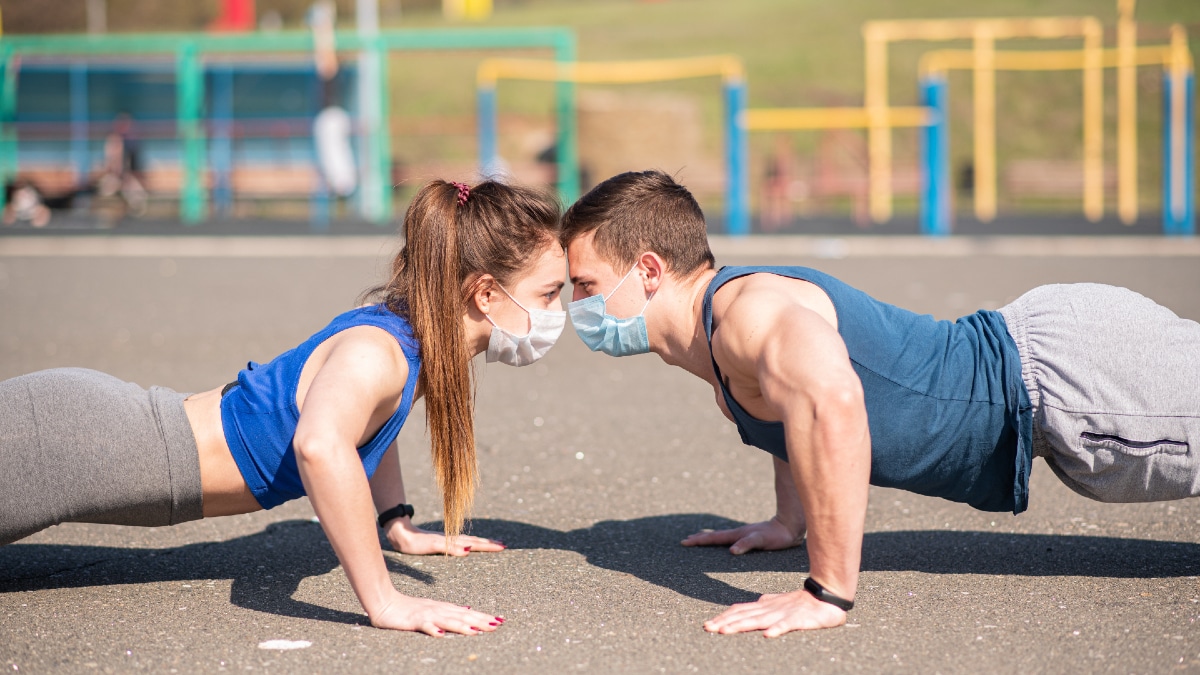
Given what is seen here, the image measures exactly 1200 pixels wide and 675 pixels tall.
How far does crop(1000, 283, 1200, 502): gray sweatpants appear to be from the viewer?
108 inches

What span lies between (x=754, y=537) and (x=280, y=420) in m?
1.33

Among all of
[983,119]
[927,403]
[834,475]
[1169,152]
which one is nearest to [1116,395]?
[927,403]

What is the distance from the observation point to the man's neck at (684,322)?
292 centimetres

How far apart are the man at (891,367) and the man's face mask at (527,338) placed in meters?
0.07

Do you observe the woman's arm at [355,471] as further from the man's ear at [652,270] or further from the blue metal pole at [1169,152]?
the blue metal pole at [1169,152]

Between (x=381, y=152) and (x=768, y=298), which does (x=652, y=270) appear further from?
(x=381, y=152)

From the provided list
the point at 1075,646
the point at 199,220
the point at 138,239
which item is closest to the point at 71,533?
the point at 1075,646

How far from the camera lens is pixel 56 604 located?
2.88 meters

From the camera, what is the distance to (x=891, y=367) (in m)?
2.77

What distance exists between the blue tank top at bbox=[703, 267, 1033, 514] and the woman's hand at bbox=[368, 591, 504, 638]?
796mm

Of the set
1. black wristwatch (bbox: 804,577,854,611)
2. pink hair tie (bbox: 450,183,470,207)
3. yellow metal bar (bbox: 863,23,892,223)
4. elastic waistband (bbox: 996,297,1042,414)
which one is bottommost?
black wristwatch (bbox: 804,577,854,611)

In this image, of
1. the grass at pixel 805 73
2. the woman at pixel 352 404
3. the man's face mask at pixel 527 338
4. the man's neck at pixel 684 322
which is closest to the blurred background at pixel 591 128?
the grass at pixel 805 73

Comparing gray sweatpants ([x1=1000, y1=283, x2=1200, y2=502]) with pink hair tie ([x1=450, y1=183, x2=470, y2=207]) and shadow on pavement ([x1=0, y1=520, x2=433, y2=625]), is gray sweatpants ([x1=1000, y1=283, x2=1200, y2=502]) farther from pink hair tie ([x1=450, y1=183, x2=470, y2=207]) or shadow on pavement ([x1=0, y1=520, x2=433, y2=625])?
shadow on pavement ([x1=0, y1=520, x2=433, y2=625])

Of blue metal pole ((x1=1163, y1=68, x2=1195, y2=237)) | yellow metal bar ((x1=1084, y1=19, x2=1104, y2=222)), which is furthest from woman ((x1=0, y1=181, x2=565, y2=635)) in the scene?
yellow metal bar ((x1=1084, y1=19, x2=1104, y2=222))
